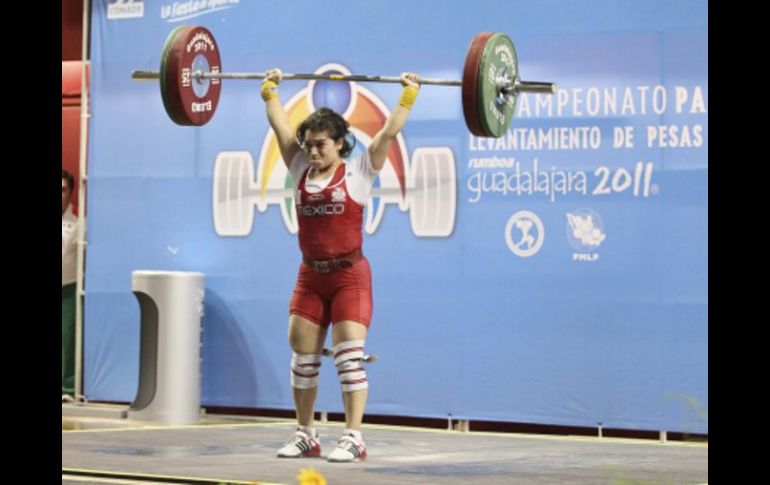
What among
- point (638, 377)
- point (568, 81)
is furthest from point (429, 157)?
point (638, 377)

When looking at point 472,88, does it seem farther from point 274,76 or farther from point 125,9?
point 125,9

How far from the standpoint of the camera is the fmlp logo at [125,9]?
8.27 meters

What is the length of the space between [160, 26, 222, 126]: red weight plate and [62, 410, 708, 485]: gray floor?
5.12 ft

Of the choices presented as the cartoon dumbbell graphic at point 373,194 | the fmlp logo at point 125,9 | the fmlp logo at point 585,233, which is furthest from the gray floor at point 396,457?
the fmlp logo at point 125,9

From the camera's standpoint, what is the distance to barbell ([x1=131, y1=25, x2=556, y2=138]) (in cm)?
558

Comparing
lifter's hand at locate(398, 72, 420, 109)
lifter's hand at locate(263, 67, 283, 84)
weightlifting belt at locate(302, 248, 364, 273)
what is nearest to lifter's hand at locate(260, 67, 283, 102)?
lifter's hand at locate(263, 67, 283, 84)

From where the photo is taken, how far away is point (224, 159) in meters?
8.02

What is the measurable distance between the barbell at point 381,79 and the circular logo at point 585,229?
47.5 inches

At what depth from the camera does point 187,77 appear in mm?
6102

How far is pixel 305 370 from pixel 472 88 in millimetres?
1413

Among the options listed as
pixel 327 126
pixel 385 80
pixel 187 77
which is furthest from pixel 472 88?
pixel 187 77
